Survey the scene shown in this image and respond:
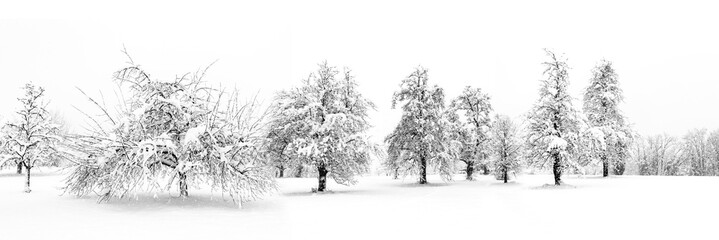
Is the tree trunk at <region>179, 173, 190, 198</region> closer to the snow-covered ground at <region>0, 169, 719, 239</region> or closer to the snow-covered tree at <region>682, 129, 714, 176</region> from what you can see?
the snow-covered ground at <region>0, 169, 719, 239</region>

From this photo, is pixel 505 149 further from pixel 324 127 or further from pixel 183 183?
pixel 183 183

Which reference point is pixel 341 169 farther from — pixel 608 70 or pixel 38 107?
pixel 608 70

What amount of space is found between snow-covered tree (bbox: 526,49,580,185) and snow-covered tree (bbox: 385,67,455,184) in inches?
261

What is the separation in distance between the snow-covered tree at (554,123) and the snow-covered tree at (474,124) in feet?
29.4

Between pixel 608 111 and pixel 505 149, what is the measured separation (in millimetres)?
12024

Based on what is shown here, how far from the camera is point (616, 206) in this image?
68.4 feet

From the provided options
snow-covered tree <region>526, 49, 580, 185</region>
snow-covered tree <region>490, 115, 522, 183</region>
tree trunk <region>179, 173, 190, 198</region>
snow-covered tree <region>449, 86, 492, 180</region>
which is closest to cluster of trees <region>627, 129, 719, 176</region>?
snow-covered tree <region>449, 86, 492, 180</region>

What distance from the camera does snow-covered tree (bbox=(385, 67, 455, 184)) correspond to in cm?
3947

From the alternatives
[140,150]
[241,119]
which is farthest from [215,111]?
[140,150]

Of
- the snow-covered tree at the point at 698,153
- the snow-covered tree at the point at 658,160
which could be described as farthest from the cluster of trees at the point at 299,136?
the snow-covered tree at the point at 698,153

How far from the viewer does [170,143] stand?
17.6 metres

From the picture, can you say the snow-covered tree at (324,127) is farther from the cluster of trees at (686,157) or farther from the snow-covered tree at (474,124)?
the cluster of trees at (686,157)

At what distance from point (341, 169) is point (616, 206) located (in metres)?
15.4

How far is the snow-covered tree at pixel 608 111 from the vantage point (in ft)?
148
